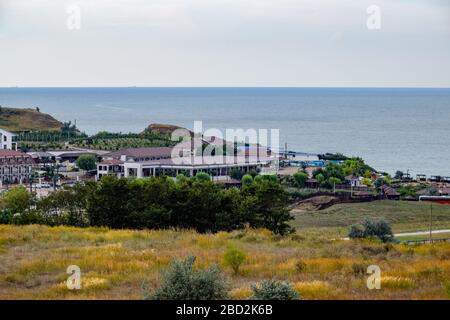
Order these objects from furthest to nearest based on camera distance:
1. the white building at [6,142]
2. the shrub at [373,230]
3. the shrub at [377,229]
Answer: the white building at [6,142], the shrub at [377,229], the shrub at [373,230]

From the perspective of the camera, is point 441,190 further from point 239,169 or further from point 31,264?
point 31,264

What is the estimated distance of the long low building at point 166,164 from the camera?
2447 inches

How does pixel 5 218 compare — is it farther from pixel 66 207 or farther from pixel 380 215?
pixel 380 215

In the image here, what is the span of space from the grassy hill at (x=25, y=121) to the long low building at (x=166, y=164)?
41.9 metres

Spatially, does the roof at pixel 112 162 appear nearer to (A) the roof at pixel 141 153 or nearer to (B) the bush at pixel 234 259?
(A) the roof at pixel 141 153

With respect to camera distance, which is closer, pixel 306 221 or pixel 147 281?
pixel 147 281

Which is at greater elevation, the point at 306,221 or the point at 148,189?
the point at 148,189

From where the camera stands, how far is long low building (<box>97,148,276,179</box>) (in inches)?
2447

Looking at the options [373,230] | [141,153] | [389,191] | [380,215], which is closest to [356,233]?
[373,230]

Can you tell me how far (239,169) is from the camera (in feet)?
210

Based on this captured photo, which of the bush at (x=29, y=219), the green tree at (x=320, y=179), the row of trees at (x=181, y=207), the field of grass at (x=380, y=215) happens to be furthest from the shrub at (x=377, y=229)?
the green tree at (x=320, y=179)
